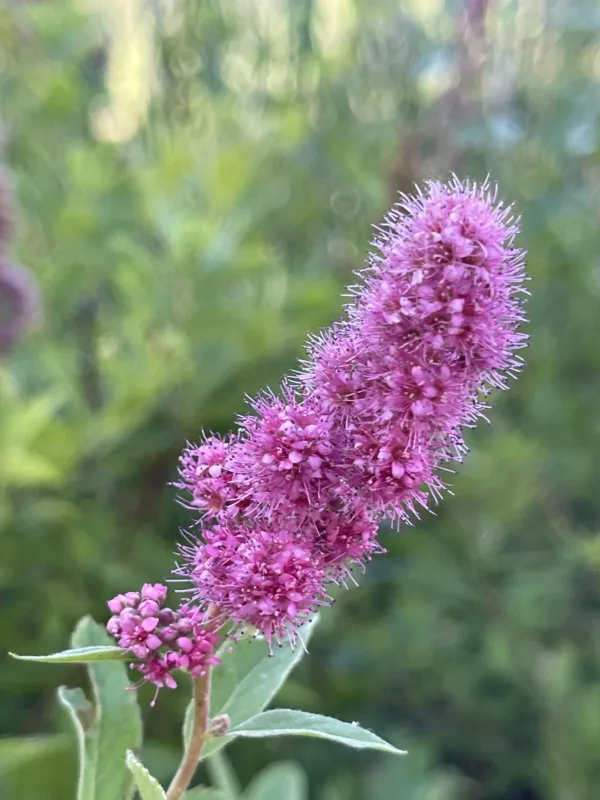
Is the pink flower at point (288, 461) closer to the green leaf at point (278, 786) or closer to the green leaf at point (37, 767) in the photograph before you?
the green leaf at point (278, 786)

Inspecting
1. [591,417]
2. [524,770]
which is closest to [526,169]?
[591,417]

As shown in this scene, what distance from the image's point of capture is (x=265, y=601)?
Result: 0.69 m

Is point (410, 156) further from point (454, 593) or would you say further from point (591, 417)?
point (454, 593)

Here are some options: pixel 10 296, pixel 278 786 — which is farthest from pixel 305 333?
pixel 278 786

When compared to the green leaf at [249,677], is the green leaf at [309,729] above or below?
below

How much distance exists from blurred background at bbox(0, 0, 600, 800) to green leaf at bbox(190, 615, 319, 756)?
73cm

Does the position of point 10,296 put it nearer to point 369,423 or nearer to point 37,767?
point 37,767

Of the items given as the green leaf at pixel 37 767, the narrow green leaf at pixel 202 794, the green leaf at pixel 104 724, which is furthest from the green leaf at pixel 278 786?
the green leaf at pixel 104 724

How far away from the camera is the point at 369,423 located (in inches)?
27.8

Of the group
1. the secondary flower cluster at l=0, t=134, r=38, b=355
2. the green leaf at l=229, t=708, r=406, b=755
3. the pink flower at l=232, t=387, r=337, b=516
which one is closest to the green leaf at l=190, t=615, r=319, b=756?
the green leaf at l=229, t=708, r=406, b=755

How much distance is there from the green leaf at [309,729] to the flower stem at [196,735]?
0.03 m

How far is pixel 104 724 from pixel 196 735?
0.19 meters

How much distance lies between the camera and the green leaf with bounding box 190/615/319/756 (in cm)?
80

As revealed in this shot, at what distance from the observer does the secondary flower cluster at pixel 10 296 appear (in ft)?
5.57
